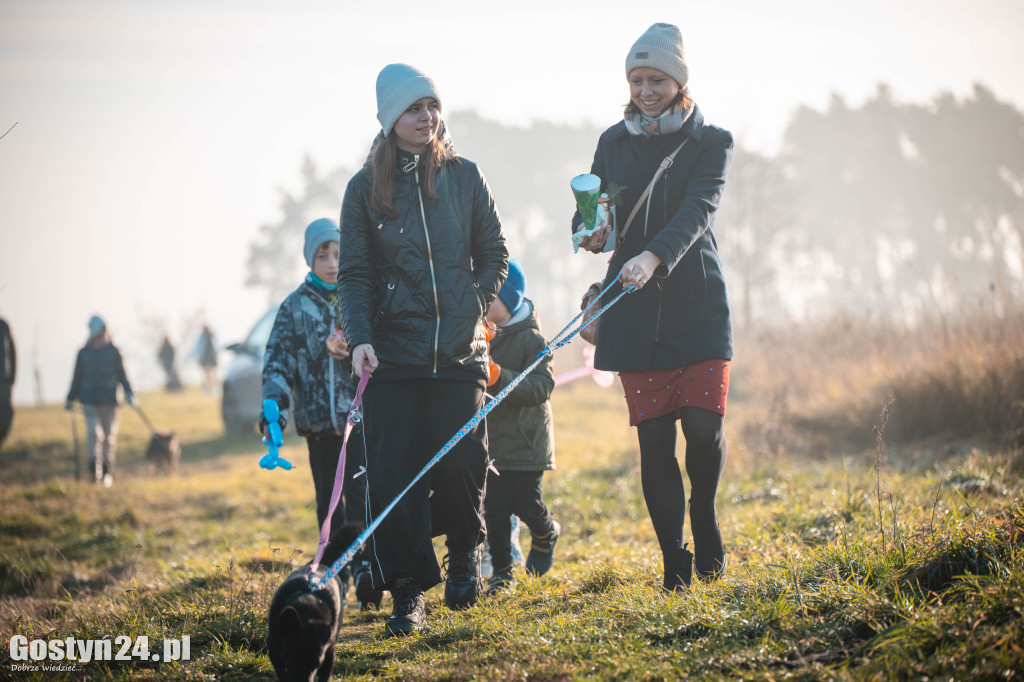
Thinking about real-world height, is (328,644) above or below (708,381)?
below

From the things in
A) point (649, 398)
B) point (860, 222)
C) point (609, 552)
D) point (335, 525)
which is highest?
point (860, 222)

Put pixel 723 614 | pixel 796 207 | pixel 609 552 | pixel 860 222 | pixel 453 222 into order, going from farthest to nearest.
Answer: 1. pixel 860 222
2. pixel 796 207
3. pixel 609 552
4. pixel 453 222
5. pixel 723 614

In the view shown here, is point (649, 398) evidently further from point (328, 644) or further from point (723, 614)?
point (328, 644)

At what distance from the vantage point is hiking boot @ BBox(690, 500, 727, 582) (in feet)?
11.1

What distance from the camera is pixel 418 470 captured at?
3.47 m

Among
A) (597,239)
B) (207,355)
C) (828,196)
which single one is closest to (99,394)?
(597,239)

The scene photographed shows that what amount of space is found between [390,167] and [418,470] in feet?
4.16

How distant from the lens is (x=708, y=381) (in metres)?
3.32

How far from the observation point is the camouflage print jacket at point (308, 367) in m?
4.30

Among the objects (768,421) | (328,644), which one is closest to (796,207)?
(768,421)

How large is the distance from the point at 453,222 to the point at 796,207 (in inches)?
1818

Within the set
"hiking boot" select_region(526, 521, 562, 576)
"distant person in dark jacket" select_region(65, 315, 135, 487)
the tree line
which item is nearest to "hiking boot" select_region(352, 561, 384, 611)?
"hiking boot" select_region(526, 521, 562, 576)

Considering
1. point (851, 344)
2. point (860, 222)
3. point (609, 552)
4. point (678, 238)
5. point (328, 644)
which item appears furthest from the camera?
point (860, 222)

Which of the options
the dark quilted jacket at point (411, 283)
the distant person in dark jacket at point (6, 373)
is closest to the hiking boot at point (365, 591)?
the dark quilted jacket at point (411, 283)
